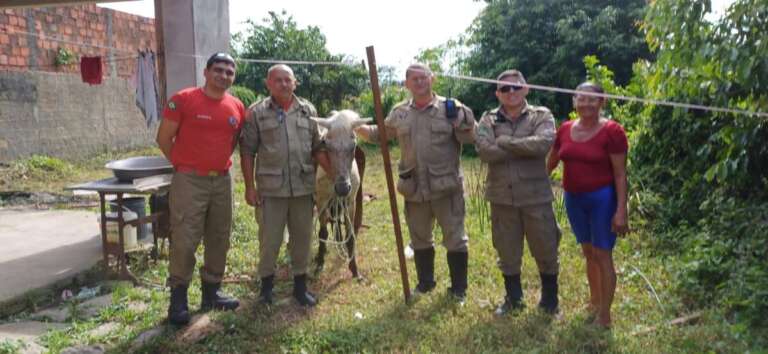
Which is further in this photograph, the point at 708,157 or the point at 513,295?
the point at 708,157

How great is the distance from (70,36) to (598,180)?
10.2 m

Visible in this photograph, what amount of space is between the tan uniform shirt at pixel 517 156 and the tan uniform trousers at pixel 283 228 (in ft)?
4.37

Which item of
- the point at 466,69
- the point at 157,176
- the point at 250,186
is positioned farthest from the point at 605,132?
the point at 466,69

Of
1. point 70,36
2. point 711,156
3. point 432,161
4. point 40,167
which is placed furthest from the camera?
point 70,36

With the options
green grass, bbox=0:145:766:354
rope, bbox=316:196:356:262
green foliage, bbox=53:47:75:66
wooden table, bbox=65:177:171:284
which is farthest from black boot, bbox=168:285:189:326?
green foliage, bbox=53:47:75:66

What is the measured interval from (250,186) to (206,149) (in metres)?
0.45

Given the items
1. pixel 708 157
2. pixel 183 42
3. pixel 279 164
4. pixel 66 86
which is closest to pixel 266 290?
pixel 279 164

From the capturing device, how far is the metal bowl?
5.17 m

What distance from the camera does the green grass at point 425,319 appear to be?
3666mm

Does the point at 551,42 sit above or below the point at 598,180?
above

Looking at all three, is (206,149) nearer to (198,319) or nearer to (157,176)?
(198,319)

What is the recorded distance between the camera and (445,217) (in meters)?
4.40

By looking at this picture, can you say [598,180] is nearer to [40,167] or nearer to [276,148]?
[276,148]

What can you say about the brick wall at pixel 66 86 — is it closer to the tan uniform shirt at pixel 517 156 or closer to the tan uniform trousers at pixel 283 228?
the tan uniform trousers at pixel 283 228
